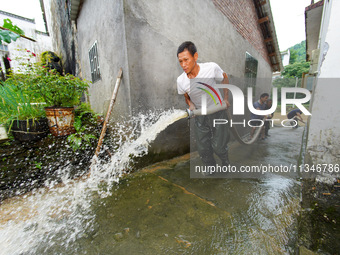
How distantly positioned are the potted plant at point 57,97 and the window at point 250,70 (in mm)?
5942

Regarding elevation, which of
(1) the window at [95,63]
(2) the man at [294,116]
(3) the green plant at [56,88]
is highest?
(1) the window at [95,63]

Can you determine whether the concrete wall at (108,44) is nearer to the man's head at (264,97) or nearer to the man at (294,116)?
the man's head at (264,97)

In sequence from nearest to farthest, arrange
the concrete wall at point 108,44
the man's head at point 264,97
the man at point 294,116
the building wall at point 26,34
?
1. the concrete wall at point 108,44
2. the man's head at point 264,97
3. the man at point 294,116
4. the building wall at point 26,34

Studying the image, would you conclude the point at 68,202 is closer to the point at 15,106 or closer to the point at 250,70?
the point at 15,106

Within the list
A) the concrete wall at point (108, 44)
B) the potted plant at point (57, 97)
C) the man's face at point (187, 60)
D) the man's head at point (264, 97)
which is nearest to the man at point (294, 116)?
the man's head at point (264, 97)

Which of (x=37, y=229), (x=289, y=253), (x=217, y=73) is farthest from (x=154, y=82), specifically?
(x=289, y=253)

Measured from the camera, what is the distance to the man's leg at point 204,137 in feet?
8.55

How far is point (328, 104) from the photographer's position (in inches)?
80.4

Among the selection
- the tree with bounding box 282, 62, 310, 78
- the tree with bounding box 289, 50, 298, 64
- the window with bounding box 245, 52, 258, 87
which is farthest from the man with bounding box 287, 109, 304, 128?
the tree with bounding box 289, 50, 298, 64

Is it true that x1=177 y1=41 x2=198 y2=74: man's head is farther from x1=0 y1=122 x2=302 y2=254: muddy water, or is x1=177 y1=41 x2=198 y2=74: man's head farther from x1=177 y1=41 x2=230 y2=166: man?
x1=0 y1=122 x2=302 y2=254: muddy water

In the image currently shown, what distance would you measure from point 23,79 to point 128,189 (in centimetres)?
282

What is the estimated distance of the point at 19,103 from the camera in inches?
113

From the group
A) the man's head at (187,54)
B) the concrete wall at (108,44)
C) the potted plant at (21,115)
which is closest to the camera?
the man's head at (187,54)

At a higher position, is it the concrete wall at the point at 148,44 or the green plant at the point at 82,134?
the concrete wall at the point at 148,44
